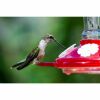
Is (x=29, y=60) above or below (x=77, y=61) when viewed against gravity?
below

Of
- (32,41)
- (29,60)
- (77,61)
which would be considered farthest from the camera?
(32,41)

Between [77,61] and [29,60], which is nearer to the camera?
[77,61]

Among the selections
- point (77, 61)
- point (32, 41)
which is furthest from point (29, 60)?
point (32, 41)

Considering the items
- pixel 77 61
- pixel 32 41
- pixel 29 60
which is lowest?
pixel 32 41

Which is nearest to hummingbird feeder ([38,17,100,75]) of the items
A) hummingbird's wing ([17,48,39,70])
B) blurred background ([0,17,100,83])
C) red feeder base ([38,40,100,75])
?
red feeder base ([38,40,100,75])

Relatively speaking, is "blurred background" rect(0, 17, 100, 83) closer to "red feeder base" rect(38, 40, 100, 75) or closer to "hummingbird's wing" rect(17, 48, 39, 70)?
"hummingbird's wing" rect(17, 48, 39, 70)

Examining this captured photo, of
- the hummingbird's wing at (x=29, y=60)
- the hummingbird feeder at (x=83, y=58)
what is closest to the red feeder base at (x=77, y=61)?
the hummingbird feeder at (x=83, y=58)

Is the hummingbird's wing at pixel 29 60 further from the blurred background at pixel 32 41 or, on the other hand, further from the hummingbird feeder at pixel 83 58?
the blurred background at pixel 32 41

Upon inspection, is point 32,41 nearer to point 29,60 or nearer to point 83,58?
point 29,60
